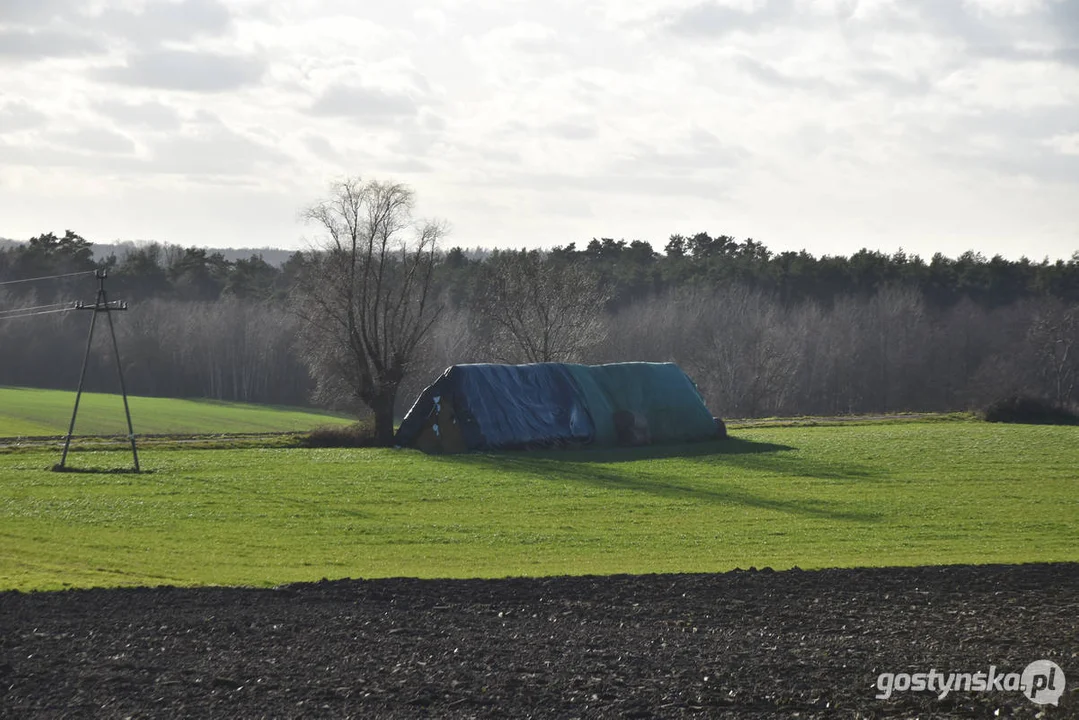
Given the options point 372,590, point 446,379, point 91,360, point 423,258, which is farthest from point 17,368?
Answer: point 372,590

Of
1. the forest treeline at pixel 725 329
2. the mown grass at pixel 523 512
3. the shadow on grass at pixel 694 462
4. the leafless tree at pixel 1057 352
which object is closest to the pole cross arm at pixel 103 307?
the mown grass at pixel 523 512

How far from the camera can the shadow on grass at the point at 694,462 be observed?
93.9 ft

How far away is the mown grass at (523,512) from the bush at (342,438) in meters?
4.78

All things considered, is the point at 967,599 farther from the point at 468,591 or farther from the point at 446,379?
the point at 446,379

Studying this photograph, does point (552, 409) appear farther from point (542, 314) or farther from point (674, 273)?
point (674, 273)

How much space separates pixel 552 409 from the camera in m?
43.5

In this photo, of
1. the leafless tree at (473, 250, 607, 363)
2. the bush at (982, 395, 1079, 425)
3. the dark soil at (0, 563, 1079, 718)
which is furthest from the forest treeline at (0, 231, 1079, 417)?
the dark soil at (0, 563, 1079, 718)

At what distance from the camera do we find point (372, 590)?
1661cm

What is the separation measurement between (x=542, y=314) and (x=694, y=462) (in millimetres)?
29223

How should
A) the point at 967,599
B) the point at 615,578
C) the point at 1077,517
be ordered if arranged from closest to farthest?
the point at 967,599, the point at 615,578, the point at 1077,517

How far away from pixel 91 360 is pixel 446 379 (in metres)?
64.3

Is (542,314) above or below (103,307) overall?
above

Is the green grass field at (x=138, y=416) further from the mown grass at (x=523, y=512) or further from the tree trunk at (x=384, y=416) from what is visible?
the mown grass at (x=523, y=512)

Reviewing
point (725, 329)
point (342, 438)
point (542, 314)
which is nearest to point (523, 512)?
point (342, 438)
